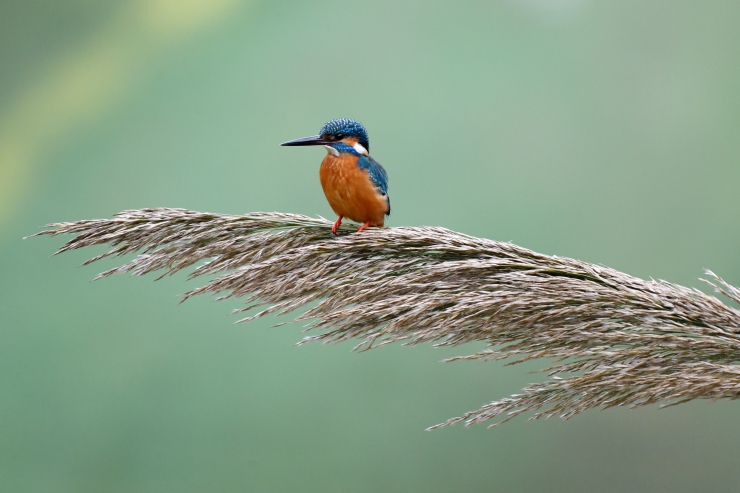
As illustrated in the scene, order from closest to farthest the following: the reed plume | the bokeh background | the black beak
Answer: the reed plume < the black beak < the bokeh background

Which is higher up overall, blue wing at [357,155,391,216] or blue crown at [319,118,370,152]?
blue crown at [319,118,370,152]

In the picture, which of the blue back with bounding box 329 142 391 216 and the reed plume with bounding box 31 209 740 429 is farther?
the blue back with bounding box 329 142 391 216

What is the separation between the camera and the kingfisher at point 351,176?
1296mm

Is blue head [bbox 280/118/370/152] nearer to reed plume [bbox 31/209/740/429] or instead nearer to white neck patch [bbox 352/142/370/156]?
white neck patch [bbox 352/142/370/156]

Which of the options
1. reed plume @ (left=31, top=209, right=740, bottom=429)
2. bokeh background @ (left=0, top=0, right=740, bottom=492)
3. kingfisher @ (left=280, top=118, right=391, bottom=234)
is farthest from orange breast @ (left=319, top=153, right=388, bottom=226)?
bokeh background @ (left=0, top=0, right=740, bottom=492)

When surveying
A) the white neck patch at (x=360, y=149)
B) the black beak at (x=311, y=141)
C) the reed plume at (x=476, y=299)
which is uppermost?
the black beak at (x=311, y=141)

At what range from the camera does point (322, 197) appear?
7.18 feet

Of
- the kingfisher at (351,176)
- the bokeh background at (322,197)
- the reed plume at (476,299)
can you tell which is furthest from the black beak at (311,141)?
the bokeh background at (322,197)

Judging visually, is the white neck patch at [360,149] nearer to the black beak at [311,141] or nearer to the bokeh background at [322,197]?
the black beak at [311,141]

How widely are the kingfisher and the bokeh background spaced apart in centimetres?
80

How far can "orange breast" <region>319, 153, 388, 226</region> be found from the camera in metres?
1.29

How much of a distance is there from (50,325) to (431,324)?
160 cm

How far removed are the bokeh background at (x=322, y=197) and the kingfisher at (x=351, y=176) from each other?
2.64 feet

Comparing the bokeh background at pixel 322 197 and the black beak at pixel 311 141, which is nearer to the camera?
the black beak at pixel 311 141
